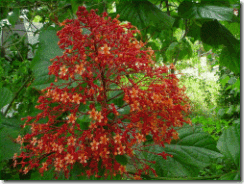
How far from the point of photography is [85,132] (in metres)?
0.44

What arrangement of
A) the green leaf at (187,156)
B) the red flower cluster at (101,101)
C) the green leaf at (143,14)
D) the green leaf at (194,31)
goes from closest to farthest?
the red flower cluster at (101,101)
the green leaf at (187,156)
the green leaf at (143,14)
the green leaf at (194,31)

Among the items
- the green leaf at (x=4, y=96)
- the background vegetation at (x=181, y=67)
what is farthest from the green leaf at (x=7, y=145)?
the green leaf at (x=4, y=96)

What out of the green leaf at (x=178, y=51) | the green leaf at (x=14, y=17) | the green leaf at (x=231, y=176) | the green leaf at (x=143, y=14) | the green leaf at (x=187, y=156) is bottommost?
the green leaf at (x=231, y=176)

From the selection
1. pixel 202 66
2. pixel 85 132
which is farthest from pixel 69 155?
pixel 202 66

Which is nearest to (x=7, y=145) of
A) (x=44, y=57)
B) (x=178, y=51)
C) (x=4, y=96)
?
(x=4, y=96)

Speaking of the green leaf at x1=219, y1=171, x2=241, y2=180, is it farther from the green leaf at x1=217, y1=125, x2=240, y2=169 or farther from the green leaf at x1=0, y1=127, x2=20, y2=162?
the green leaf at x1=0, y1=127, x2=20, y2=162

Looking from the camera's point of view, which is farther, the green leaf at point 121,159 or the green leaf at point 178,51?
the green leaf at point 178,51

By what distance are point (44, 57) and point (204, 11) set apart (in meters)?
0.49

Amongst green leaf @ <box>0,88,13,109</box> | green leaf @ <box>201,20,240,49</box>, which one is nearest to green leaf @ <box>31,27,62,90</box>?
green leaf @ <box>0,88,13,109</box>

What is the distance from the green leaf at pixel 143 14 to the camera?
0.69 m

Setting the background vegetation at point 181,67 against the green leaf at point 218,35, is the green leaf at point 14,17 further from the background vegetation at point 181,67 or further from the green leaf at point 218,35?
the green leaf at point 218,35

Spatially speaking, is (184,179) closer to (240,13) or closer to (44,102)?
(44,102)

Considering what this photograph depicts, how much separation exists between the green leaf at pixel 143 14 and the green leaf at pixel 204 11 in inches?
2.2

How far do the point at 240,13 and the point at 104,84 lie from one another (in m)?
0.55
